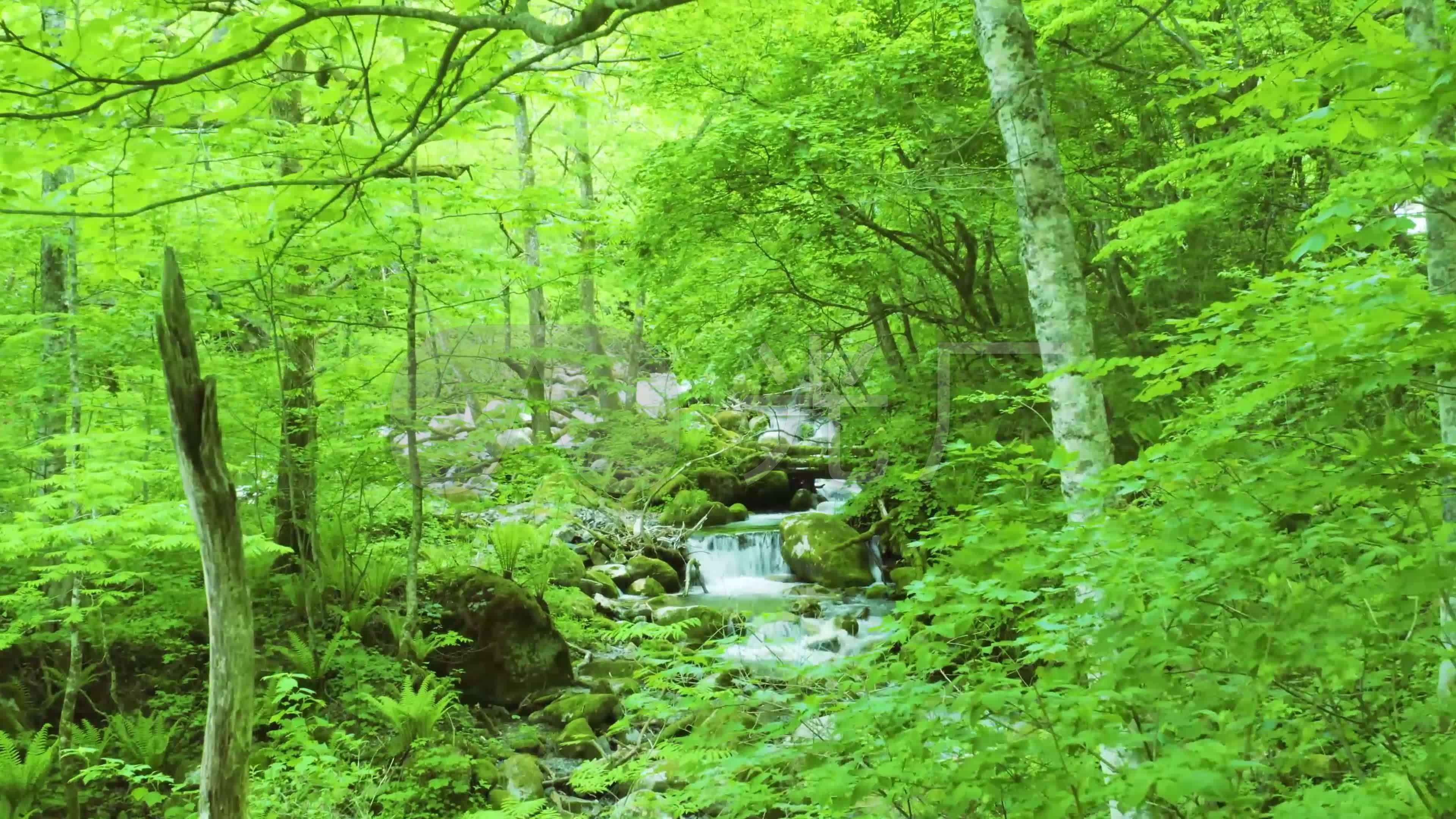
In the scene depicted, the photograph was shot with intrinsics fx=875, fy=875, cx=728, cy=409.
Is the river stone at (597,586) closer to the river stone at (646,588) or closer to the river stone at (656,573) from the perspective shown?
the river stone at (646,588)

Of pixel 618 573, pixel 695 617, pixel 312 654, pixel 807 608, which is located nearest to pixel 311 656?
pixel 312 654

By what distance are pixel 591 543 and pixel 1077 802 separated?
1024cm

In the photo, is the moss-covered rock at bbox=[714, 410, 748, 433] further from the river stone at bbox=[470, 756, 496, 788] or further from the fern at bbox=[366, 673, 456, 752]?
the fern at bbox=[366, 673, 456, 752]

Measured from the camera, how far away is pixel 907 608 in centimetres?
291

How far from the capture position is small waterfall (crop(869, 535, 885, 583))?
438 inches

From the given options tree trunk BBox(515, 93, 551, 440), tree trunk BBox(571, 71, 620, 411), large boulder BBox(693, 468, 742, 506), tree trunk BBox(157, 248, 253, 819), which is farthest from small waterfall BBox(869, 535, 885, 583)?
tree trunk BBox(157, 248, 253, 819)

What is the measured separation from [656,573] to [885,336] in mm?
4190

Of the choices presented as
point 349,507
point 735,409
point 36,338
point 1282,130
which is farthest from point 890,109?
point 735,409

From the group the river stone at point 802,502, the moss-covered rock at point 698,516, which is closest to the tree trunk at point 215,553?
the moss-covered rock at point 698,516

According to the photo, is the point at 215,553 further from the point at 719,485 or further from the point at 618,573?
the point at 719,485

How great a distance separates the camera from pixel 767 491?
14641 millimetres

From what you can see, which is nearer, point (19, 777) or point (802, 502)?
A: point (19, 777)

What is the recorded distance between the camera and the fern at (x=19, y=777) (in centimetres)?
476

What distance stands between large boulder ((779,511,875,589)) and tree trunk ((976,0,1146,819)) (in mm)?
7133
